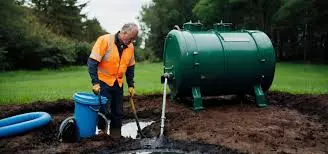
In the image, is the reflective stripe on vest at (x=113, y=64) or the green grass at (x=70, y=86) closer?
the reflective stripe on vest at (x=113, y=64)

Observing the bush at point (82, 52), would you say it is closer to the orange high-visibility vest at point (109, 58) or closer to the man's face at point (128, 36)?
the orange high-visibility vest at point (109, 58)

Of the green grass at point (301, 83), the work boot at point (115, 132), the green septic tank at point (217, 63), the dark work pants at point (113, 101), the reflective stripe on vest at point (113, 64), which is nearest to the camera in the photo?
the reflective stripe on vest at point (113, 64)

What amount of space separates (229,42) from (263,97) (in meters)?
1.54

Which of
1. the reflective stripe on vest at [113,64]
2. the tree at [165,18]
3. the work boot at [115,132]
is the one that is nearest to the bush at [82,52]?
the tree at [165,18]

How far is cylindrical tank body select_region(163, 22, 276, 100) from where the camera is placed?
32.0 ft

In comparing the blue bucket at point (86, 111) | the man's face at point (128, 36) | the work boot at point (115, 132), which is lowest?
the work boot at point (115, 132)

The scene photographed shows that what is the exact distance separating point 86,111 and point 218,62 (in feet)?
13.3

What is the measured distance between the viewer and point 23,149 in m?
6.46

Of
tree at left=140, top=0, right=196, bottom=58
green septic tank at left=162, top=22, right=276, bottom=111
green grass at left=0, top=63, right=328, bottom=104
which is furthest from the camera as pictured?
tree at left=140, top=0, right=196, bottom=58

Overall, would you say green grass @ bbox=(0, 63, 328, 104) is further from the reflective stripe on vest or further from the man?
the reflective stripe on vest

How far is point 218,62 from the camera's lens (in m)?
9.87

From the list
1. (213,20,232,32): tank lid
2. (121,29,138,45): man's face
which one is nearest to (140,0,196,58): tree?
(213,20,232,32): tank lid

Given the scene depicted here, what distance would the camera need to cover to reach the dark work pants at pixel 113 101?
7109 millimetres

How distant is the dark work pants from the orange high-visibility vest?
0.09 meters
